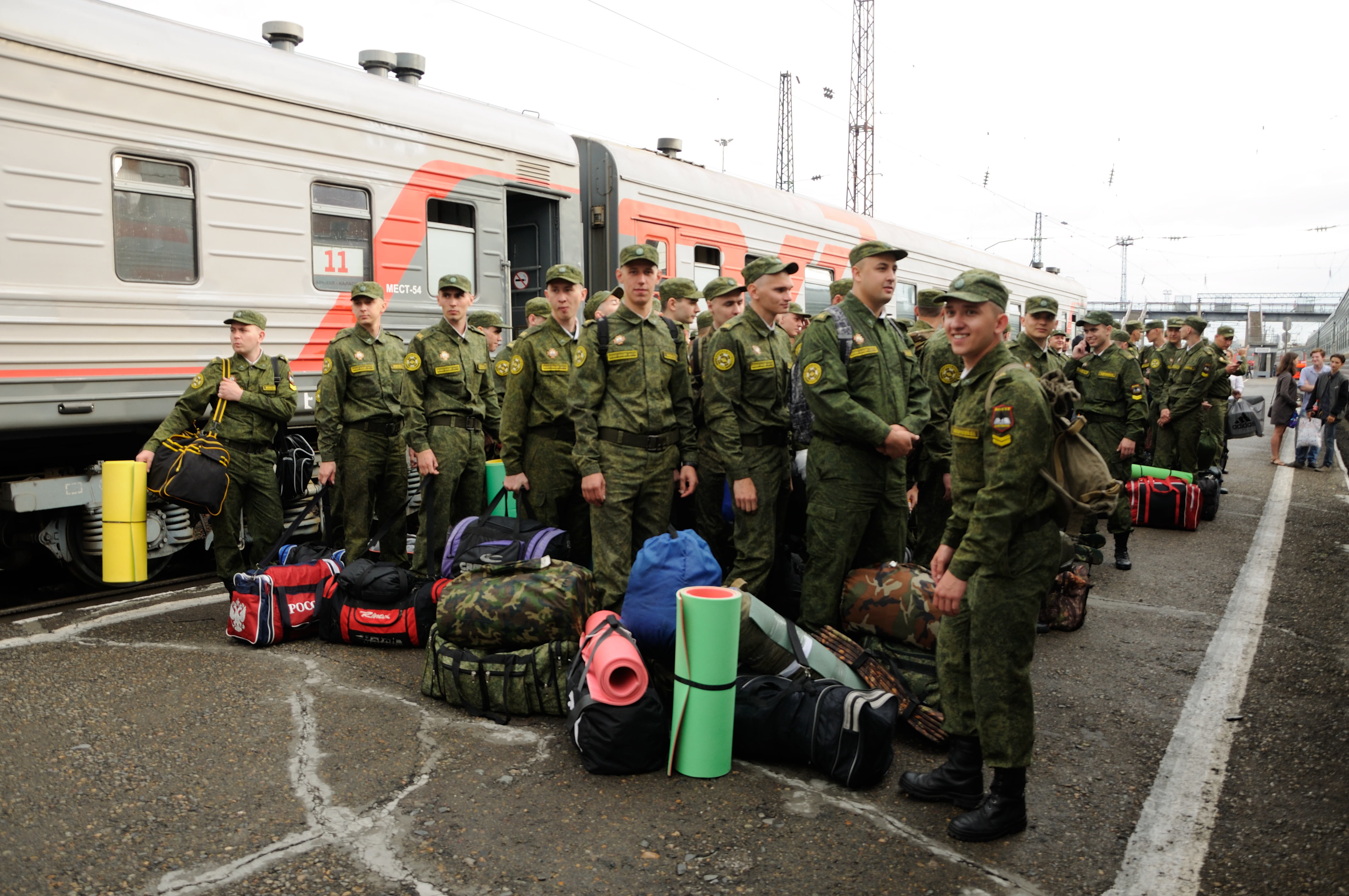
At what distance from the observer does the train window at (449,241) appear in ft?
23.6

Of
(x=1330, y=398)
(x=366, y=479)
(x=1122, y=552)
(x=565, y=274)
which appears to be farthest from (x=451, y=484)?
(x=1330, y=398)

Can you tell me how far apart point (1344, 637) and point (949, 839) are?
388 centimetres

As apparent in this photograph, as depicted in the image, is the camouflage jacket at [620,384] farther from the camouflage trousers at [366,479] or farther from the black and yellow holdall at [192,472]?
the black and yellow holdall at [192,472]

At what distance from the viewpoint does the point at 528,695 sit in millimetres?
4070

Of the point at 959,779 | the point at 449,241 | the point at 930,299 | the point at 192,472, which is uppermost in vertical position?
the point at 449,241

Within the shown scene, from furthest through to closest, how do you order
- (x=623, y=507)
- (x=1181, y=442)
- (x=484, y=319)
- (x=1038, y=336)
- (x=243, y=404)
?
(x=1181, y=442), (x=484, y=319), (x=1038, y=336), (x=243, y=404), (x=623, y=507)

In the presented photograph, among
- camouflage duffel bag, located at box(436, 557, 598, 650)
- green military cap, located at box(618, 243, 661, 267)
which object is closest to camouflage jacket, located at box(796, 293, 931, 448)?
green military cap, located at box(618, 243, 661, 267)

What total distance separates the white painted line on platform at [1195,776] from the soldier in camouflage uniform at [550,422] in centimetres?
319

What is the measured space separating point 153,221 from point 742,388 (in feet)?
12.3

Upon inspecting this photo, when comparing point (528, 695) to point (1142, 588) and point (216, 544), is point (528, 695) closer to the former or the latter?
point (216, 544)

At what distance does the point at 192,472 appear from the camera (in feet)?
17.7

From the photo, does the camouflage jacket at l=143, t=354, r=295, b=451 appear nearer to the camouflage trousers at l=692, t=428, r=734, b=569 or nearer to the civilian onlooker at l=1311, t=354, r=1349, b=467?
the camouflage trousers at l=692, t=428, r=734, b=569

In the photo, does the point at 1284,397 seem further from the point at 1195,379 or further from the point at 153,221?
the point at 153,221

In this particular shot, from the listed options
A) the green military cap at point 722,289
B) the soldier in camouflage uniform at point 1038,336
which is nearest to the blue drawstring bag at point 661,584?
the green military cap at point 722,289
